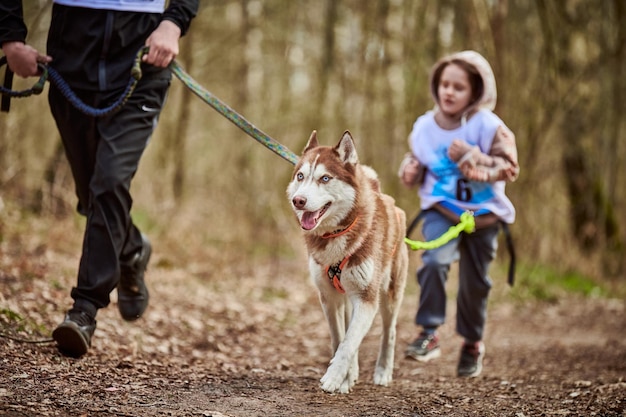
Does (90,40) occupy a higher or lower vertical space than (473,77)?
lower

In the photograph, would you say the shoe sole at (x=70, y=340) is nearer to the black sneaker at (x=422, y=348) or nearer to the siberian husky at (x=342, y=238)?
the siberian husky at (x=342, y=238)

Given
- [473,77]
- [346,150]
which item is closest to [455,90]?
[473,77]

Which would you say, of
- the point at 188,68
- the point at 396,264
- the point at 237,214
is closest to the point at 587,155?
the point at 237,214

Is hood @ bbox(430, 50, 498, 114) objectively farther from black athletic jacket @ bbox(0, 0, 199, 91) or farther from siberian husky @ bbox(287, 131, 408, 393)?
black athletic jacket @ bbox(0, 0, 199, 91)

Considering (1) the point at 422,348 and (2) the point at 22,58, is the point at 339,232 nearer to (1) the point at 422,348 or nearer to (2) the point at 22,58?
(1) the point at 422,348

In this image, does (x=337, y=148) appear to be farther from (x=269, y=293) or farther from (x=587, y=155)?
(x=587, y=155)

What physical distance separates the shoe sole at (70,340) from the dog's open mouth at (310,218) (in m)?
1.36

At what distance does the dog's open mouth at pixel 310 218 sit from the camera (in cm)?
356

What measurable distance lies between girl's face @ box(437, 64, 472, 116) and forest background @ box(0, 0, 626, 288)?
16.4ft

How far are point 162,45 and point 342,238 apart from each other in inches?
59.3

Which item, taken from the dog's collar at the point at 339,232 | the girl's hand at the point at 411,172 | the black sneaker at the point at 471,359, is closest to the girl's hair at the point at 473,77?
the girl's hand at the point at 411,172

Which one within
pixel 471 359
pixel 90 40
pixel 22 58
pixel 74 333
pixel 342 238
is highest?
pixel 90 40

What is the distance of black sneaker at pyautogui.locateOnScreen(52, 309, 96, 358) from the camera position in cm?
360

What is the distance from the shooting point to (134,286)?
449 centimetres
